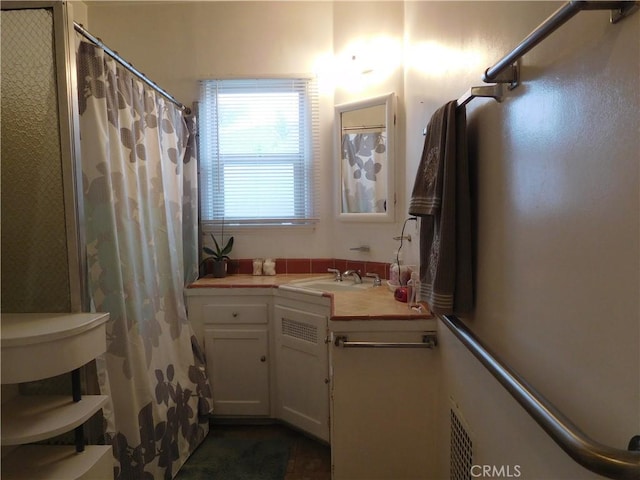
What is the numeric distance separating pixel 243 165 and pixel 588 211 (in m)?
2.26

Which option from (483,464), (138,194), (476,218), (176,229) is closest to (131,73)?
(138,194)

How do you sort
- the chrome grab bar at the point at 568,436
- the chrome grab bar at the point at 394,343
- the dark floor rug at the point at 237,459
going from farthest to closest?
the dark floor rug at the point at 237,459 → the chrome grab bar at the point at 394,343 → the chrome grab bar at the point at 568,436

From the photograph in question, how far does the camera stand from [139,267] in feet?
5.44

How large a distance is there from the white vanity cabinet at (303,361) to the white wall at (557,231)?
3.13 feet

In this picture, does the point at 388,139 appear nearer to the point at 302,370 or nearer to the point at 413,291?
the point at 413,291

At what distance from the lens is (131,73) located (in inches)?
65.7

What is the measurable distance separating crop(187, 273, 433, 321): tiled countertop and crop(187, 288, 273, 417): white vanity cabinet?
0.24 feet

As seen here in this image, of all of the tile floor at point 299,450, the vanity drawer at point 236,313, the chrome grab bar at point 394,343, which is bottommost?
the tile floor at point 299,450

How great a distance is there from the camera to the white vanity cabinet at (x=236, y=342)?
2182mm

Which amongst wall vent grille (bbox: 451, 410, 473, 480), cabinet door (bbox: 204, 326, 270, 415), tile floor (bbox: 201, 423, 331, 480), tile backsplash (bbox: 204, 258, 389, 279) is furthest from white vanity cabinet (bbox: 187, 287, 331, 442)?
wall vent grille (bbox: 451, 410, 473, 480)

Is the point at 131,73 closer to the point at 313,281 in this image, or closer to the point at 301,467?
the point at 313,281

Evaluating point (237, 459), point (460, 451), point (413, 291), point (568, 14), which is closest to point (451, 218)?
point (568, 14)

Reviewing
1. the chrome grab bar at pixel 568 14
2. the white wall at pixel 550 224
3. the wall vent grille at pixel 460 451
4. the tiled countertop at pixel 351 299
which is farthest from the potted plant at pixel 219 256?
the chrome grab bar at pixel 568 14

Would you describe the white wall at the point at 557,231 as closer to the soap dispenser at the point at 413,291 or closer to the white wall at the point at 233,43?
the soap dispenser at the point at 413,291
